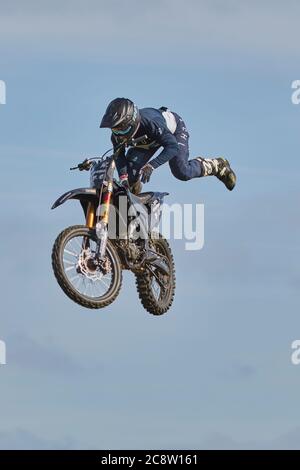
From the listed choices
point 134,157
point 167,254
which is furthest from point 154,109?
point 167,254

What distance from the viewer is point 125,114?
98.8ft

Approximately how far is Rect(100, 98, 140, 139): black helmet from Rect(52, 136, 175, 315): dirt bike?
37 cm

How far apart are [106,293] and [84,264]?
717mm

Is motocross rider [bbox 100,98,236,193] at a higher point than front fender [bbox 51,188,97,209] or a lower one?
higher

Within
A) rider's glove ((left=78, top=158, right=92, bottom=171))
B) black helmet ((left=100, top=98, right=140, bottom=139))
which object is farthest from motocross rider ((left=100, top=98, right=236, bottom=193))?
rider's glove ((left=78, top=158, right=92, bottom=171))

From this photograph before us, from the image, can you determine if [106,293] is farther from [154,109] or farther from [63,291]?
[154,109]

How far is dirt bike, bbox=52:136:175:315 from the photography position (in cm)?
2891

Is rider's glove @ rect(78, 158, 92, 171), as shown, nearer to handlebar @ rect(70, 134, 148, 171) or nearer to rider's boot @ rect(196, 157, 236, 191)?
handlebar @ rect(70, 134, 148, 171)

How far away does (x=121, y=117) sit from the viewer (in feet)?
98.7

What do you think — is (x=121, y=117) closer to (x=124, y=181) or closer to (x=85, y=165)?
(x=85, y=165)

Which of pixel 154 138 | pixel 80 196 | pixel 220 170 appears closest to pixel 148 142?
pixel 154 138

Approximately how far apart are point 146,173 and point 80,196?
1.57 m

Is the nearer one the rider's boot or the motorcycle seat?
the motorcycle seat

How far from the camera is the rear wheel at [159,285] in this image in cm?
3212
